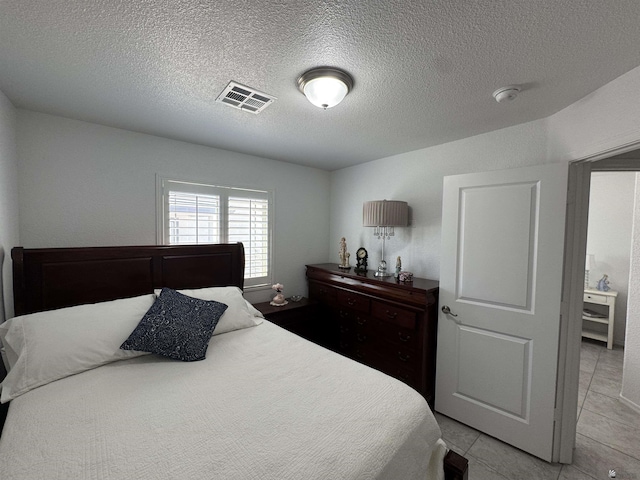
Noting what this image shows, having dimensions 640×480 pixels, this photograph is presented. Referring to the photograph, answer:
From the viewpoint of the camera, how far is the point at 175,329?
1.70 m

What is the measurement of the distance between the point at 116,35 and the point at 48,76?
0.70 meters

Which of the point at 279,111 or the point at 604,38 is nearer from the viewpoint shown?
the point at 604,38

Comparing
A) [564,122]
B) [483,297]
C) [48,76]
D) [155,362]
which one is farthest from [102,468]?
[564,122]

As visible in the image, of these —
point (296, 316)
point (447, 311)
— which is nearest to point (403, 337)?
point (447, 311)

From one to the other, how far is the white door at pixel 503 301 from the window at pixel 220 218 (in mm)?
1961

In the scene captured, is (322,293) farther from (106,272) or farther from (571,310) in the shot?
(571,310)

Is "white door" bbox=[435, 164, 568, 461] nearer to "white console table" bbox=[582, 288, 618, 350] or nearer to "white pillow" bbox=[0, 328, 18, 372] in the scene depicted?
"white console table" bbox=[582, 288, 618, 350]

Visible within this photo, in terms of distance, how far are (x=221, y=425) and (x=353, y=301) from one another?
191 centimetres

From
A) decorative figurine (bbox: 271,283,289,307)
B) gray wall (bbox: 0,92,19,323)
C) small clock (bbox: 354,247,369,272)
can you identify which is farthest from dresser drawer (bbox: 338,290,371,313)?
gray wall (bbox: 0,92,19,323)

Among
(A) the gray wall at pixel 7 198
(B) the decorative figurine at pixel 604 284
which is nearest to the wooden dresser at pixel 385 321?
(A) the gray wall at pixel 7 198

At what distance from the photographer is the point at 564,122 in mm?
1807

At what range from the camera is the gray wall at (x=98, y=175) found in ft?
6.49

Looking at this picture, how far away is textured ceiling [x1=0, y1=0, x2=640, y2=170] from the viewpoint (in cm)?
103

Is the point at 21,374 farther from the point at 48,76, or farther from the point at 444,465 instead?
the point at 444,465
